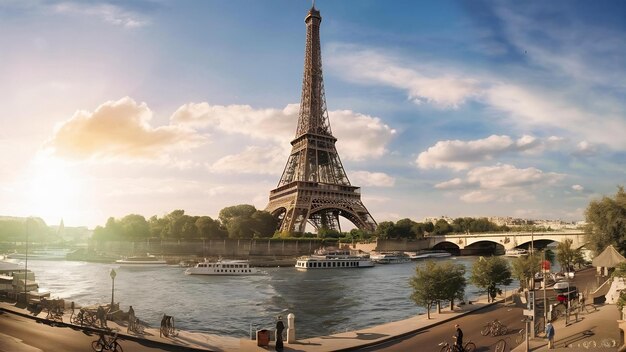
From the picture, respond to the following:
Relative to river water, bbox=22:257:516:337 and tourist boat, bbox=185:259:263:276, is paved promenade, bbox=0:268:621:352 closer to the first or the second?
river water, bbox=22:257:516:337

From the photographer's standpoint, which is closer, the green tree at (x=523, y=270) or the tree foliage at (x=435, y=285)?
the tree foliage at (x=435, y=285)

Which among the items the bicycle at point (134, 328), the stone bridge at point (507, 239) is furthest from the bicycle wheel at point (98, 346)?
the stone bridge at point (507, 239)

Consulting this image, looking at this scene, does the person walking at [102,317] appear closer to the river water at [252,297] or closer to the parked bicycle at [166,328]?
the parked bicycle at [166,328]

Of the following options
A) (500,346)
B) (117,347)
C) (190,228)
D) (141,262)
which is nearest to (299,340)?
(117,347)

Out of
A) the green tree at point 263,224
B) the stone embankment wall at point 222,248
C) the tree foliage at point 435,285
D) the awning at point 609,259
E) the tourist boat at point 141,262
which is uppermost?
the green tree at point 263,224

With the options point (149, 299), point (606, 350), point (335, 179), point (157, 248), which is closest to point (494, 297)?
point (606, 350)

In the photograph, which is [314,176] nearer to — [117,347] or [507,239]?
[507,239]

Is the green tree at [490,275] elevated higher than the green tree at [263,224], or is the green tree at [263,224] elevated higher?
the green tree at [263,224]
